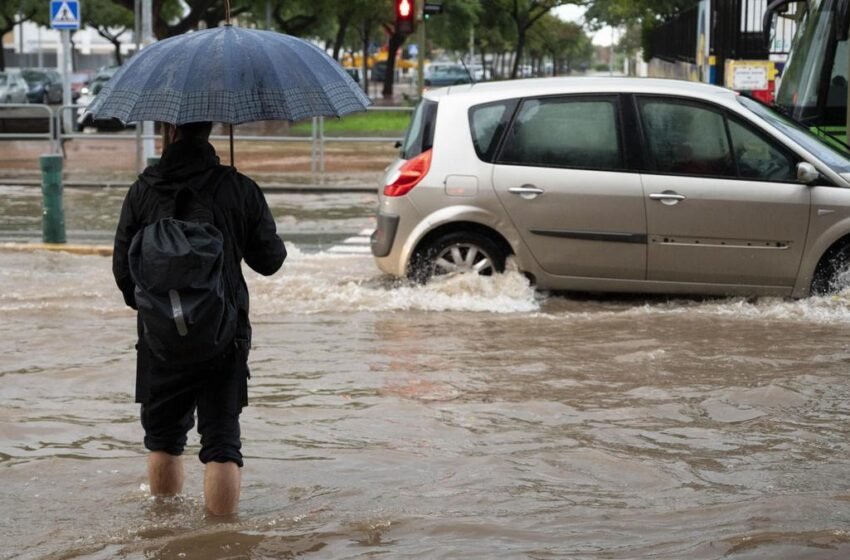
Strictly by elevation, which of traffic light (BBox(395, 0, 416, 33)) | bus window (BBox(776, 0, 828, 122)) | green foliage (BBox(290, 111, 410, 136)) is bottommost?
green foliage (BBox(290, 111, 410, 136))

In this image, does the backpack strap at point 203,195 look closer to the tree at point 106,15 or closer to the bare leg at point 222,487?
the bare leg at point 222,487

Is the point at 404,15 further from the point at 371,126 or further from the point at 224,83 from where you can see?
the point at 224,83

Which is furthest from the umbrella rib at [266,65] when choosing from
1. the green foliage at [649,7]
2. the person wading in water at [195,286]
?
the green foliage at [649,7]

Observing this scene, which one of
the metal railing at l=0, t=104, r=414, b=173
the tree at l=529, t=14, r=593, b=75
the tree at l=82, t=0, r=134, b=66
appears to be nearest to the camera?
the metal railing at l=0, t=104, r=414, b=173

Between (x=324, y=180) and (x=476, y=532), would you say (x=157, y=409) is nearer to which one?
(x=476, y=532)

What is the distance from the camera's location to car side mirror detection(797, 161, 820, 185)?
9.93 metres

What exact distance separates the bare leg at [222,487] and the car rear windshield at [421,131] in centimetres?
593

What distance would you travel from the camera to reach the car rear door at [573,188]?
33.5 feet

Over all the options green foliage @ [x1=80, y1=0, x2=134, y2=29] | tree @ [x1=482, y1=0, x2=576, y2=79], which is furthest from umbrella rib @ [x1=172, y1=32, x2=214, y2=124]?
green foliage @ [x1=80, y1=0, x2=134, y2=29]

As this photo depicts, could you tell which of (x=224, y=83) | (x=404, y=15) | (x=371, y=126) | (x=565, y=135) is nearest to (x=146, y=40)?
(x=404, y=15)

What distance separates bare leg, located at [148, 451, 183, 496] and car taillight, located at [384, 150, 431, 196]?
5509mm

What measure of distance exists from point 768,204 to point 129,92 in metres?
6.23

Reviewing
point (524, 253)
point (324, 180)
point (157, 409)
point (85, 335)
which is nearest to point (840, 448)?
point (157, 409)

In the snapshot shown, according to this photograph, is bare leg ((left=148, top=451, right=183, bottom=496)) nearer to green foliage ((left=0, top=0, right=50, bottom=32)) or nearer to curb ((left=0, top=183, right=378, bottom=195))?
curb ((left=0, top=183, right=378, bottom=195))
